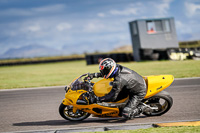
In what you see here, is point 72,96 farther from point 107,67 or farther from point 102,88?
point 107,67

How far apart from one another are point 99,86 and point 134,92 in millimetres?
811

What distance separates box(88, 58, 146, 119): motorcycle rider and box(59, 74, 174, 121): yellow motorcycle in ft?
0.44

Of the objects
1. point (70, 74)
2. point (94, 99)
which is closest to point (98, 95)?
point (94, 99)

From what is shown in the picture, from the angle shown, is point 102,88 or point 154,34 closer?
point 102,88

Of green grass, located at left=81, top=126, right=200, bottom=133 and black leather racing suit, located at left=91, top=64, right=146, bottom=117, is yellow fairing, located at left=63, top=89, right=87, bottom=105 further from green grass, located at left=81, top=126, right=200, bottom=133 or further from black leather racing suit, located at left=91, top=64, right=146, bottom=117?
green grass, located at left=81, top=126, right=200, bottom=133

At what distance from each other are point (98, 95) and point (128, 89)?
0.70m

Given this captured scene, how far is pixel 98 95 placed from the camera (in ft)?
20.8

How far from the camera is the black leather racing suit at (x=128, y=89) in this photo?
611cm

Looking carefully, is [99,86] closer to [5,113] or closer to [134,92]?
[134,92]

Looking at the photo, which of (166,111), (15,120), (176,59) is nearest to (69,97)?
(15,120)

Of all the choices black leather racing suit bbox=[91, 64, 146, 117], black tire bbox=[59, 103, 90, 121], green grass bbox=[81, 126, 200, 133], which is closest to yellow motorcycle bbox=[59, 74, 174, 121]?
black tire bbox=[59, 103, 90, 121]

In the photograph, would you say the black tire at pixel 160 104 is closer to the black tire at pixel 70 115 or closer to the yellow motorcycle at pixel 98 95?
the yellow motorcycle at pixel 98 95

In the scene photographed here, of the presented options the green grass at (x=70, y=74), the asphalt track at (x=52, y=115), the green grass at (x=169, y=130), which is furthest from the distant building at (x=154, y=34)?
the green grass at (x=169, y=130)

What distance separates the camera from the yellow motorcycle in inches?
249
